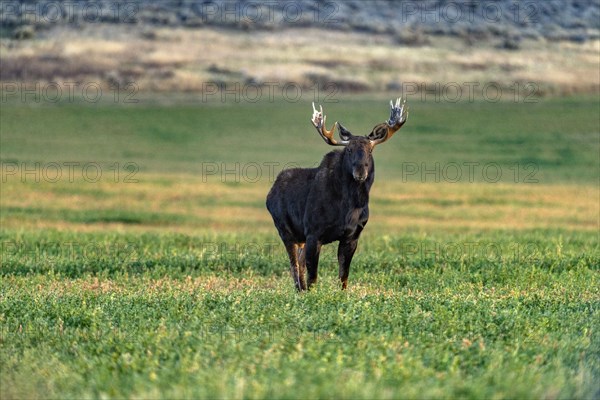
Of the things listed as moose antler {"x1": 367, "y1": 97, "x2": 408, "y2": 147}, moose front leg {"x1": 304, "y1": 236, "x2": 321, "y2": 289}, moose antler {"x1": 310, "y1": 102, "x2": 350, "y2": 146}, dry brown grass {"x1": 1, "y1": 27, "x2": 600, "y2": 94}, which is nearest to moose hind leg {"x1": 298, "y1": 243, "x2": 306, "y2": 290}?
moose front leg {"x1": 304, "y1": 236, "x2": 321, "y2": 289}

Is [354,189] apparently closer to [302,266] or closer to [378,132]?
[378,132]

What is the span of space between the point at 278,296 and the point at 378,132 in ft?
10.0

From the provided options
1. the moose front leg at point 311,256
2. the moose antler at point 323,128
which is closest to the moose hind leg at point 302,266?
the moose front leg at point 311,256

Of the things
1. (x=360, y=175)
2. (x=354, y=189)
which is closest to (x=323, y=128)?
(x=354, y=189)

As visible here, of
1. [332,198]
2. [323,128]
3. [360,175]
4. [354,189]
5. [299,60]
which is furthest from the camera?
[299,60]

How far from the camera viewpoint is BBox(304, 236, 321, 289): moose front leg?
17344 millimetres

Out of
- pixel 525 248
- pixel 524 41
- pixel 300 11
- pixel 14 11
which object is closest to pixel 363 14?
pixel 300 11

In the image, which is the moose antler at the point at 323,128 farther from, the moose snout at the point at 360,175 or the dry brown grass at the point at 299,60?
the dry brown grass at the point at 299,60

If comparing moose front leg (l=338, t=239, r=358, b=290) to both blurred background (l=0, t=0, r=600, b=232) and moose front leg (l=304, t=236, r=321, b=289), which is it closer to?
moose front leg (l=304, t=236, r=321, b=289)

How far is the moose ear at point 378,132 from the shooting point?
679 inches

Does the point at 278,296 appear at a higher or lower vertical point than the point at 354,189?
lower

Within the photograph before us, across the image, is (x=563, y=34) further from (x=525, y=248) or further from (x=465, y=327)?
(x=465, y=327)

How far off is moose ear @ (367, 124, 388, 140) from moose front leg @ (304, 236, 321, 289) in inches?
62.4

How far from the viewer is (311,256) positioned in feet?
57.1
